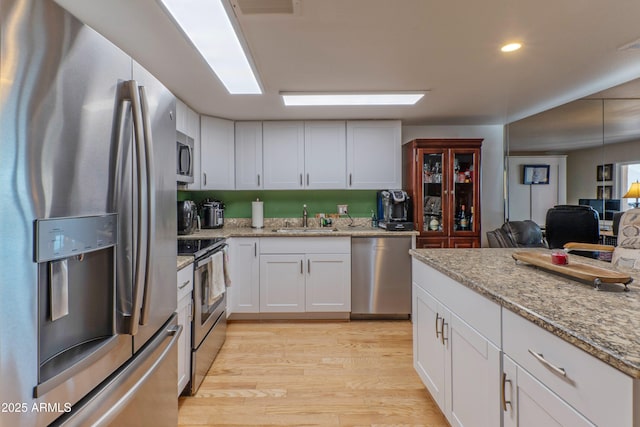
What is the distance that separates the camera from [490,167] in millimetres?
4234

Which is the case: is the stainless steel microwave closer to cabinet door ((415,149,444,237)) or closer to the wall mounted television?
cabinet door ((415,149,444,237))

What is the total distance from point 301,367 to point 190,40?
2.35m

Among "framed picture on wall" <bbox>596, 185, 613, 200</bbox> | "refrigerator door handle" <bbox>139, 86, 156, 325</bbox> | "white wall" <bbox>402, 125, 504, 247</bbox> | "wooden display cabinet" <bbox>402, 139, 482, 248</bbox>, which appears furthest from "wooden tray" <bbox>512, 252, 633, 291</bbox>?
"white wall" <bbox>402, 125, 504, 247</bbox>

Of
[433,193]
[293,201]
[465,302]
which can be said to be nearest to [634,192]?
[433,193]

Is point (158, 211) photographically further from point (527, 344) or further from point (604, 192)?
point (604, 192)

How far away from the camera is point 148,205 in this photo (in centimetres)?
101

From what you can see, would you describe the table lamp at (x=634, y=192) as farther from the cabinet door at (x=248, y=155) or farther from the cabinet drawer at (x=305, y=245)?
the cabinet door at (x=248, y=155)

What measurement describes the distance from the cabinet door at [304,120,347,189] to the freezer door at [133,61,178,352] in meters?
2.48

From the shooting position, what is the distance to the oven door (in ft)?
7.04

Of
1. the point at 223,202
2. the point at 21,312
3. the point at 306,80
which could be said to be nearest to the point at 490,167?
the point at 306,80

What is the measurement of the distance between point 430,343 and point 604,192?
3070mm

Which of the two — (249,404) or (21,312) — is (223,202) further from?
(21,312)

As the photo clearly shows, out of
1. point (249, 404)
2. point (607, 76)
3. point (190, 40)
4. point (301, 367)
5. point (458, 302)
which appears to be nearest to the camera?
point (458, 302)

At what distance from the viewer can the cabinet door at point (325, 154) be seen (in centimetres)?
375
